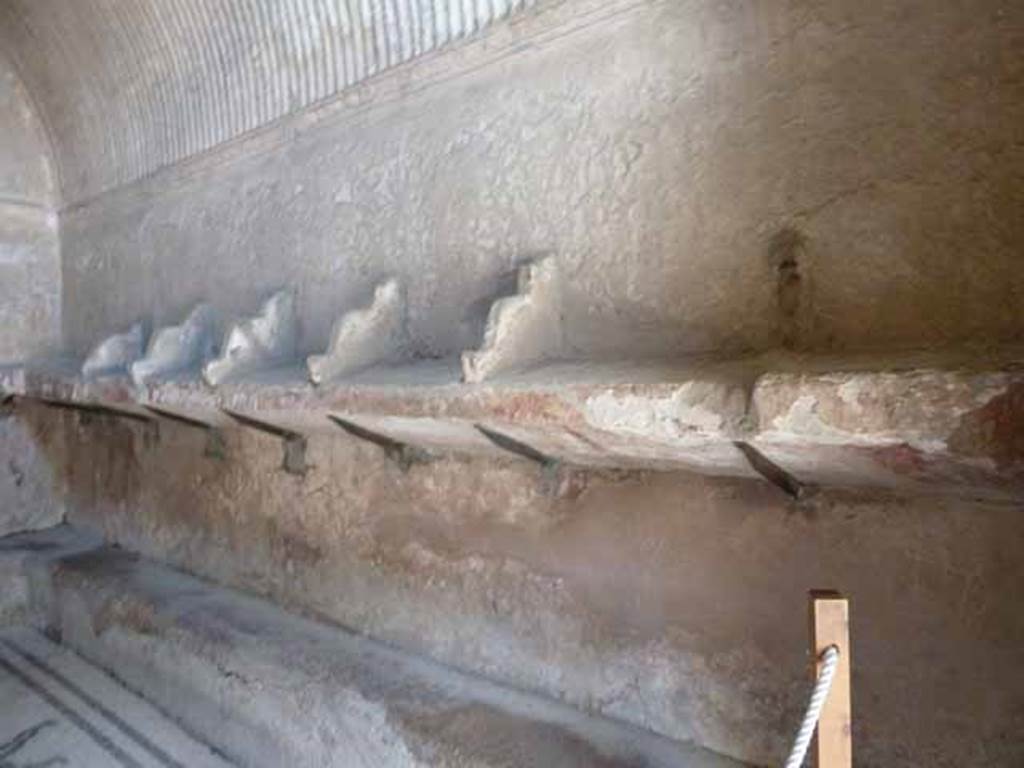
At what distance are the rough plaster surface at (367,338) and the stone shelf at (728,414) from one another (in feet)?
0.28

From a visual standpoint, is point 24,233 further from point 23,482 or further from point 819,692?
point 819,692

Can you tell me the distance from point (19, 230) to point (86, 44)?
4.62 feet

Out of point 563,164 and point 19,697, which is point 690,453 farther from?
point 19,697

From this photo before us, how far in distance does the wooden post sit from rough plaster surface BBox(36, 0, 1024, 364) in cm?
77

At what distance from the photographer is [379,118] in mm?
2875

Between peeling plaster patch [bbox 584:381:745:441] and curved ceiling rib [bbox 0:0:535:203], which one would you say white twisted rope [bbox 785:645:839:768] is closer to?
peeling plaster patch [bbox 584:381:745:441]

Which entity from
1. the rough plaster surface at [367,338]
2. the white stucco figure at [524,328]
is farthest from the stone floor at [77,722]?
the white stucco figure at [524,328]

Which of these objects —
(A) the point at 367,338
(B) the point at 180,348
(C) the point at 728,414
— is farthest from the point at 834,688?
(B) the point at 180,348

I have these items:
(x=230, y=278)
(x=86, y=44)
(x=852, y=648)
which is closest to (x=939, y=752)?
(x=852, y=648)

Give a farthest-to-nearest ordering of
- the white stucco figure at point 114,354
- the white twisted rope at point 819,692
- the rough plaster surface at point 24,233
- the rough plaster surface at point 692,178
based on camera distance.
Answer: the rough plaster surface at point 24,233 → the white stucco figure at point 114,354 → the rough plaster surface at point 692,178 → the white twisted rope at point 819,692

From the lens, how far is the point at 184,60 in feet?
12.0

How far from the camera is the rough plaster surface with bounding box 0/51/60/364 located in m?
4.71

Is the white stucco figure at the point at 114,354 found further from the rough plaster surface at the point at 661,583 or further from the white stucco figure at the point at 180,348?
the rough plaster surface at the point at 661,583

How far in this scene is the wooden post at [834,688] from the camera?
112cm
